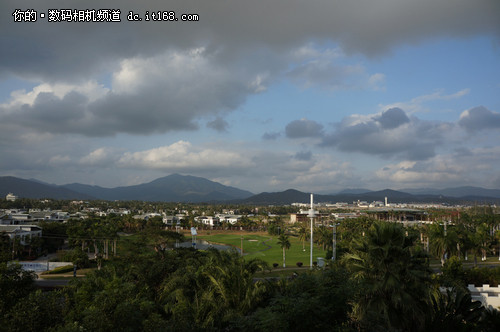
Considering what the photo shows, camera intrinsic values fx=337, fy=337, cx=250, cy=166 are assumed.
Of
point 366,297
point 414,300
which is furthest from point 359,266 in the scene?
point 414,300

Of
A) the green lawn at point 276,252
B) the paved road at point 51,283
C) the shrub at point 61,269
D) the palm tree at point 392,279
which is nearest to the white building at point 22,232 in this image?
the shrub at point 61,269

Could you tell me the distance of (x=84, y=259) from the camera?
52.4 m

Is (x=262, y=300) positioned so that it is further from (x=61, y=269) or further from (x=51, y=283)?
(x=61, y=269)

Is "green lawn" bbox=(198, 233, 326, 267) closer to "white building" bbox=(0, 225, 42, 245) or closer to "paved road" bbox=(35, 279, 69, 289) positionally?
"paved road" bbox=(35, 279, 69, 289)

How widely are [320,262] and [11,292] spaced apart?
3722 centimetres

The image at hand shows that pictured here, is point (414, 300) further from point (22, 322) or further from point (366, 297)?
point (22, 322)

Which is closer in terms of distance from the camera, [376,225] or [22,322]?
[22,322]

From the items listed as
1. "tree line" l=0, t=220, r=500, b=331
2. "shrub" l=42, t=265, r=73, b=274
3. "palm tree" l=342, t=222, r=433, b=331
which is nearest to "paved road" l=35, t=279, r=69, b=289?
"shrub" l=42, t=265, r=73, b=274

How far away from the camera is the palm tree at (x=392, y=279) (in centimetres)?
1631

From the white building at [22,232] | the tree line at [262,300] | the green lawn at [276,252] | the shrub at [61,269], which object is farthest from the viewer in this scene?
the green lawn at [276,252]

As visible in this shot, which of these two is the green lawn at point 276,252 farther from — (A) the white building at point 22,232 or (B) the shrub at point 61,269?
(A) the white building at point 22,232

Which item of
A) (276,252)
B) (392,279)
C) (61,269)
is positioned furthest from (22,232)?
(392,279)

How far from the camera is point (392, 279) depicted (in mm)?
16656

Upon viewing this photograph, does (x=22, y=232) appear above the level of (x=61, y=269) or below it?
above
